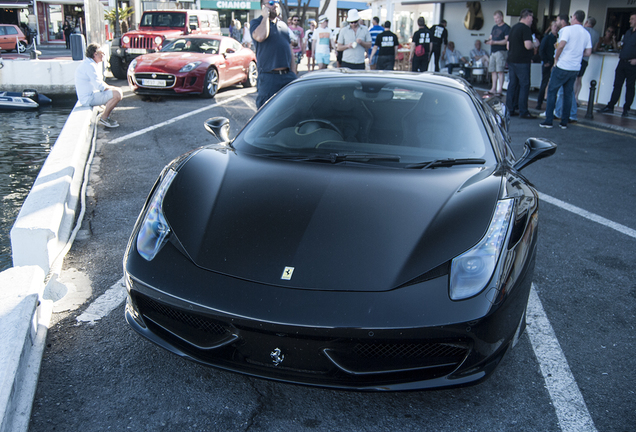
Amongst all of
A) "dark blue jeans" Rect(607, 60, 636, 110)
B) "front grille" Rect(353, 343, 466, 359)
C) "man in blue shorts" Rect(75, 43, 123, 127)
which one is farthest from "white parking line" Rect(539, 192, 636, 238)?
"man in blue shorts" Rect(75, 43, 123, 127)

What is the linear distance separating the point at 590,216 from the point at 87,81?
7.22 m

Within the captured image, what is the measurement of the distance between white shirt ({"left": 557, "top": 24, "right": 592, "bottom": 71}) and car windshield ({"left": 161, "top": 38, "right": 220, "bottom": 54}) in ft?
24.0

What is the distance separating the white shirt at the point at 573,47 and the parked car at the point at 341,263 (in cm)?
670

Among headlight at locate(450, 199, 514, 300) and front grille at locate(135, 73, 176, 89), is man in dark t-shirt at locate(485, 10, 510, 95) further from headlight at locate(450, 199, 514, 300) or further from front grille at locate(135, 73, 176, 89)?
headlight at locate(450, 199, 514, 300)

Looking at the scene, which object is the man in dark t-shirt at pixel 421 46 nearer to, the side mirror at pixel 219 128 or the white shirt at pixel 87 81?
the white shirt at pixel 87 81

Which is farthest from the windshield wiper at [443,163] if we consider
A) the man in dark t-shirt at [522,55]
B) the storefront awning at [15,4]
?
the storefront awning at [15,4]

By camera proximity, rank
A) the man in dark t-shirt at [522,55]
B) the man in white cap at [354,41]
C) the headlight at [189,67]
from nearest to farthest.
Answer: the man in dark t-shirt at [522,55] < the man in white cap at [354,41] < the headlight at [189,67]

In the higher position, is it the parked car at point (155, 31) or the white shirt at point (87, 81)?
the parked car at point (155, 31)

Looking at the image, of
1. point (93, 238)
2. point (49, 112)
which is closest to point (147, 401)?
point (93, 238)

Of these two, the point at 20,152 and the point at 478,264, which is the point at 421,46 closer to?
the point at 20,152

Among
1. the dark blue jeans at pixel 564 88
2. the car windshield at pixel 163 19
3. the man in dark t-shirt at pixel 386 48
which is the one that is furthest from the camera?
the car windshield at pixel 163 19

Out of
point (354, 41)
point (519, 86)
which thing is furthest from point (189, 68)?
point (519, 86)

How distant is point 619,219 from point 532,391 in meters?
2.96

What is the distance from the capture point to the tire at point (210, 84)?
11391 millimetres
